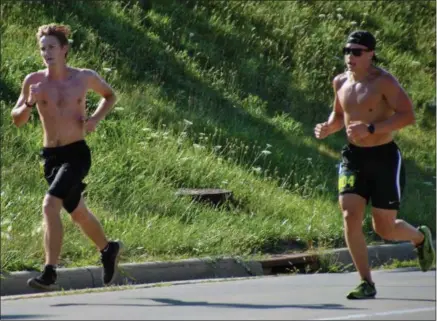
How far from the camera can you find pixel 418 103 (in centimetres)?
2100

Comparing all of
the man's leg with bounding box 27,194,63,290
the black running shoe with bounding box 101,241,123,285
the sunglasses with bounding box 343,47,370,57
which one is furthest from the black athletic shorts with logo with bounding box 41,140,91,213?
the sunglasses with bounding box 343,47,370,57

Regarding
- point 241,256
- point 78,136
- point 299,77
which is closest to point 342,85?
point 78,136

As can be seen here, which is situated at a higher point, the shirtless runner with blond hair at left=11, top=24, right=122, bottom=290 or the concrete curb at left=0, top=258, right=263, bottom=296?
the shirtless runner with blond hair at left=11, top=24, right=122, bottom=290

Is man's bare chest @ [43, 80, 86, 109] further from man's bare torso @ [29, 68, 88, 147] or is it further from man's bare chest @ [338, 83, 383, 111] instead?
A: man's bare chest @ [338, 83, 383, 111]

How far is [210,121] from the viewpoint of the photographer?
1652cm

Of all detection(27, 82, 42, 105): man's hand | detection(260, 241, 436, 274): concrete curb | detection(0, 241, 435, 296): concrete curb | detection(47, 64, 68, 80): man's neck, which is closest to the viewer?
detection(27, 82, 42, 105): man's hand

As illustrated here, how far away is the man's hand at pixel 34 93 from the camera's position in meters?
9.02

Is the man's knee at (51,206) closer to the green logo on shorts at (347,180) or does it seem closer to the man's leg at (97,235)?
the man's leg at (97,235)

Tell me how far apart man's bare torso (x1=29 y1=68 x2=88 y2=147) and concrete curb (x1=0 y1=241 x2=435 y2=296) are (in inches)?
58.3

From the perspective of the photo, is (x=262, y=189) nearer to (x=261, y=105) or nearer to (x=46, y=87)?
(x=261, y=105)

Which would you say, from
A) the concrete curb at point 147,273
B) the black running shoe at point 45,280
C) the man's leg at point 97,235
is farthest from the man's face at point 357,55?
the concrete curb at point 147,273

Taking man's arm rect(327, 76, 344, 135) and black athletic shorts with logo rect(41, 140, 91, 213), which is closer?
black athletic shorts with logo rect(41, 140, 91, 213)

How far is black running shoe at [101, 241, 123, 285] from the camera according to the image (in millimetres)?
9250

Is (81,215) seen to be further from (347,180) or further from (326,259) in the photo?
(326,259)
